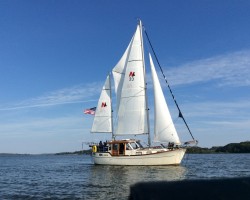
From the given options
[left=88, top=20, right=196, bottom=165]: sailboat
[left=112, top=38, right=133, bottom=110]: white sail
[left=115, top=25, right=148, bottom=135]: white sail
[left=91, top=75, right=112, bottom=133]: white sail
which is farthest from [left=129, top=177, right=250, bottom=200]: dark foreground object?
[left=91, top=75, right=112, bottom=133]: white sail

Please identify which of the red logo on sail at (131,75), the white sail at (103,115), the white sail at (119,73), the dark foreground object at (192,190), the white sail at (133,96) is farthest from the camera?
the white sail at (103,115)

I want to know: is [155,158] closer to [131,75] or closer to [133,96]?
[133,96]

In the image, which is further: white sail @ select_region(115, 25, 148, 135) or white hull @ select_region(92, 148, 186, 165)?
white sail @ select_region(115, 25, 148, 135)

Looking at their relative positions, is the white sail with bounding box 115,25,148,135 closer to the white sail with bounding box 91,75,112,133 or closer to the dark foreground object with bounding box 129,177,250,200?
the white sail with bounding box 91,75,112,133

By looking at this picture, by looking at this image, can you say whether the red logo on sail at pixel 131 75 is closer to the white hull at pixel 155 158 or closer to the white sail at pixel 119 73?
the white sail at pixel 119 73

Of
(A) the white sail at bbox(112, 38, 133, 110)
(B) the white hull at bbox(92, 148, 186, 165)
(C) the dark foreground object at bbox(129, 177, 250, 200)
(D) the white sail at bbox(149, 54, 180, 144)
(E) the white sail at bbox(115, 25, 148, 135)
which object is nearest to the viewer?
(C) the dark foreground object at bbox(129, 177, 250, 200)

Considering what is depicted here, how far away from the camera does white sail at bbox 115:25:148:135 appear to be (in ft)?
173

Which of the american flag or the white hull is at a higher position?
the american flag

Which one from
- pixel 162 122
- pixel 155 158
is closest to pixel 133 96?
pixel 162 122

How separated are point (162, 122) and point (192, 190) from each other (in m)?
47.5

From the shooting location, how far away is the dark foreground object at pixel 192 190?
3.54m

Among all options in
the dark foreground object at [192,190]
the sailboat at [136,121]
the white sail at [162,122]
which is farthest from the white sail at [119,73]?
the dark foreground object at [192,190]

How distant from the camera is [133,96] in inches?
2082

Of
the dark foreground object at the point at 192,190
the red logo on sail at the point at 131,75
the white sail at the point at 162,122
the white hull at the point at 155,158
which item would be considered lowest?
the dark foreground object at the point at 192,190
